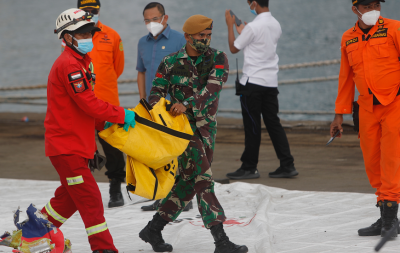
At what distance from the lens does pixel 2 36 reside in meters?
34.6

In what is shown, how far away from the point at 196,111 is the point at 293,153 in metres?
3.91

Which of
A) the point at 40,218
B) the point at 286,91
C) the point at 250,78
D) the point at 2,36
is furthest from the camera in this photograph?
the point at 2,36

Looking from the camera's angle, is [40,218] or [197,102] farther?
[197,102]

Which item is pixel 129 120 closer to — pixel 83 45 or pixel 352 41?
pixel 83 45

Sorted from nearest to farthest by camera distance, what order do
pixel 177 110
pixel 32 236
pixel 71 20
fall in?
pixel 32 236, pixel 71 20, pixel 177 110

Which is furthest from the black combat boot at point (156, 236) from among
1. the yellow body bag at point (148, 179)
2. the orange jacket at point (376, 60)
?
the orange jacket at point (376, 60)

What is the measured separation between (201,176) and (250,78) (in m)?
2.44

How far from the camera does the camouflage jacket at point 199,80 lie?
302cm

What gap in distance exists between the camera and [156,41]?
4453mm

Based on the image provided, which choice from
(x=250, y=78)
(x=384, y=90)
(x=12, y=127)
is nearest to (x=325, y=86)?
→ (x=12, y=127)

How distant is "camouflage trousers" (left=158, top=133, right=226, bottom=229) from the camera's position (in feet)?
9.73

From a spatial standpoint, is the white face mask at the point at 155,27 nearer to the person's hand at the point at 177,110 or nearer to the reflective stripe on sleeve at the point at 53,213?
the person's hand at the point at 177,110

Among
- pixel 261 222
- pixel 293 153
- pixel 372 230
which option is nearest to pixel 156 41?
pixel 261 222

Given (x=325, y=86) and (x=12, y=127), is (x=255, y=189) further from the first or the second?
(x=325, y=86)
